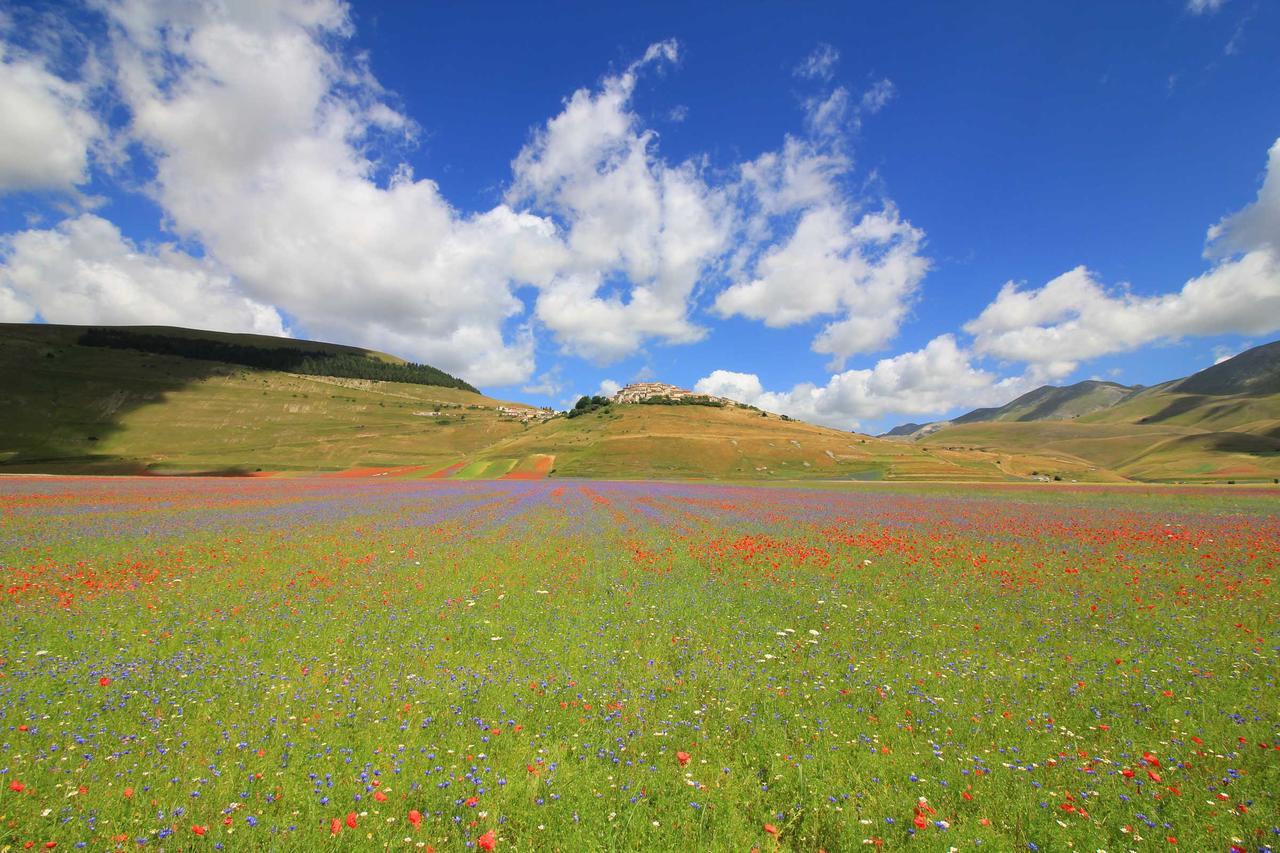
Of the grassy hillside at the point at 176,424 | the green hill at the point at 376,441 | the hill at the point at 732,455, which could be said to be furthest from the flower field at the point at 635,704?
the grassy hillside at the point at 176,424

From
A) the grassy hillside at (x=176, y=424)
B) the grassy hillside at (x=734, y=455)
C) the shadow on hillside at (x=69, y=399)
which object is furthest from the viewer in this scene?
the grassy hillside at (x=176, y=424)

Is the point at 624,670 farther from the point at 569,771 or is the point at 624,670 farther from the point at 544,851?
the point at 544,851

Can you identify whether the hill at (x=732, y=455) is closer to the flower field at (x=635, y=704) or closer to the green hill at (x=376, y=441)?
the green hill at (x=376, y=441)

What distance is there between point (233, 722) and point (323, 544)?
1775cm

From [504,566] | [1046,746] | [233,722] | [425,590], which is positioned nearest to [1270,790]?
[1046,746]

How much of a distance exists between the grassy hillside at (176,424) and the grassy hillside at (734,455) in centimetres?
3263

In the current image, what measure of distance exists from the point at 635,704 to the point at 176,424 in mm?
192005

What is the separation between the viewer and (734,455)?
127 metres

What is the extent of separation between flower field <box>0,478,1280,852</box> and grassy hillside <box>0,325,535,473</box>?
119 metres

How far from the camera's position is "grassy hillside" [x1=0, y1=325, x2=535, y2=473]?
12038 centimetres

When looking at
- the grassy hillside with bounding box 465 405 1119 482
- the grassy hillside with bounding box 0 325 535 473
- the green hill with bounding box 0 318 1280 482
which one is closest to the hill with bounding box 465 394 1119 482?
the grassy hillside with bounding box 465 405 1119 482

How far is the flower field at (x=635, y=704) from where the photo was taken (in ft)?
19.2

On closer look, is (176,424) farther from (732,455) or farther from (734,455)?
(734,455)

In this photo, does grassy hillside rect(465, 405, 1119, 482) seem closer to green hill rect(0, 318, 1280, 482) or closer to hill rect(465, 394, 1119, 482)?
hill rect(465, 394, 1119, 482)
